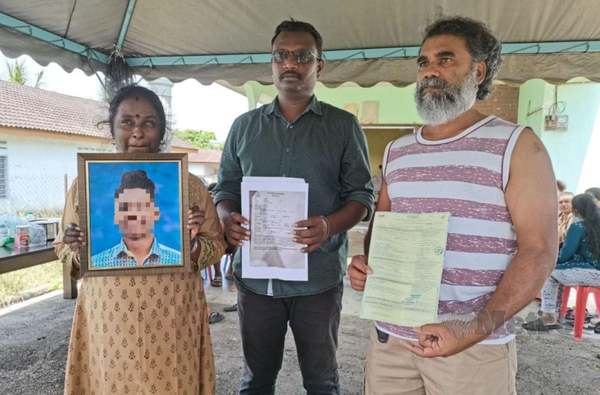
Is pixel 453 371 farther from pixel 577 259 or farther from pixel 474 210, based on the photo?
pixel 577 259

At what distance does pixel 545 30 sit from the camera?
3.27m

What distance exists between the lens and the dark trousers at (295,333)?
7.05ft

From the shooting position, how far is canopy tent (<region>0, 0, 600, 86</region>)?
10.1 feet

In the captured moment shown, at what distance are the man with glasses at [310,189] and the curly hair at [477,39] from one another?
0.76m

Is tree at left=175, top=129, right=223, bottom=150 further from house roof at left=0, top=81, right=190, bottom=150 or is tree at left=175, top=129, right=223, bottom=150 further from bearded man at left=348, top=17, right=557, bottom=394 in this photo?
bearded man at left=348, top=17, right=557, bottom=394

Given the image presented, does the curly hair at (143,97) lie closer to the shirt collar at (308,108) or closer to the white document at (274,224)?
the white document at (274,224)

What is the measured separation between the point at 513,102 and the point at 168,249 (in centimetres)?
965

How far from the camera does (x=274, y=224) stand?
1.83 metres

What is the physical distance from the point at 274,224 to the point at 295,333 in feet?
2.40

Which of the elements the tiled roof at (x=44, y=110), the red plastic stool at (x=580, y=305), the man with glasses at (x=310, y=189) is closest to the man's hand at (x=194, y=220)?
the man with glasses at (x=310, y=189)

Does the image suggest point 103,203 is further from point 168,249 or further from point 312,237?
point 312,237

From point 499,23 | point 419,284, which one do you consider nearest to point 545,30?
point 499,23

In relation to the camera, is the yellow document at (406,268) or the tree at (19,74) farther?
the tree at (19,74)

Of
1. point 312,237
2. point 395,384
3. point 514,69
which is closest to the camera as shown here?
point 395,384
